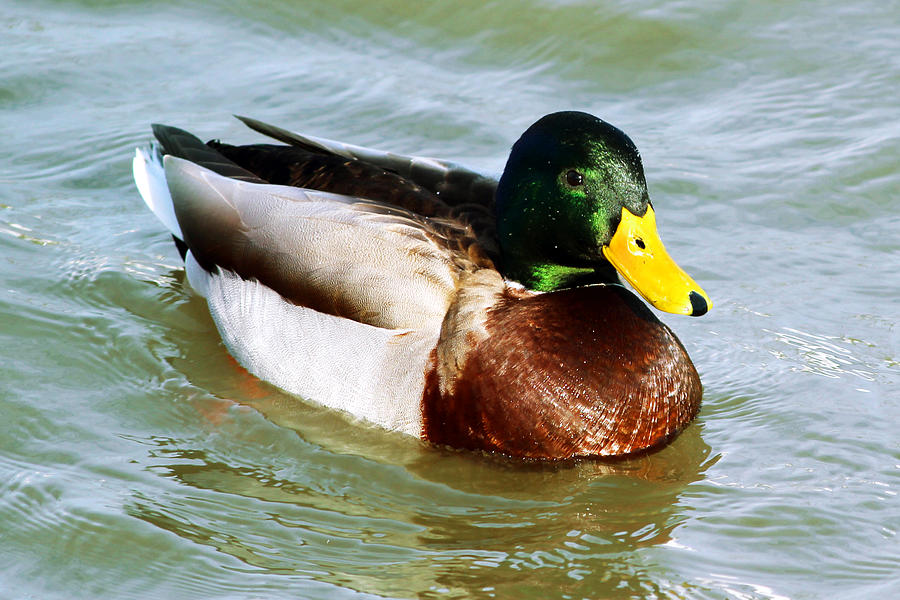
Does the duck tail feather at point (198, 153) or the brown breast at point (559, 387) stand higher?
the duck tail feather at point (198, 153)

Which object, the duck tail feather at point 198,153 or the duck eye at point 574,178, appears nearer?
the duck eye at point 574,178

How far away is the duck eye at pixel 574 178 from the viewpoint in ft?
17.4

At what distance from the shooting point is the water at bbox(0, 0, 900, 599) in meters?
4.76

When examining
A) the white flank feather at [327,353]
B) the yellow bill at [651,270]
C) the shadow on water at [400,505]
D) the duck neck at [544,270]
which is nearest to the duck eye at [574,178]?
the yellow bill at [651,270]

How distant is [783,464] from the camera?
5379 millimetres

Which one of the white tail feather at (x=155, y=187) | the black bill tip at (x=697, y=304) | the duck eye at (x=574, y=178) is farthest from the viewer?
the white tail feather at (x=155, y=187)

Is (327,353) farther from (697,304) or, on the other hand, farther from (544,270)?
(697,304)

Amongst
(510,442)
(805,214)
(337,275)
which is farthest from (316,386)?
(805,214)

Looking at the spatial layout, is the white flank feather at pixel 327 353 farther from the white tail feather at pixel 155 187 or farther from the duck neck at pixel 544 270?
the white tail feather at pixel 155 187

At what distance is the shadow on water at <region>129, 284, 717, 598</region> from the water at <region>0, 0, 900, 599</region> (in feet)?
0.05

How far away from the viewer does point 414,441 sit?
18.4 ft

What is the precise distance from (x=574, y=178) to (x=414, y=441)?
4.34 ft

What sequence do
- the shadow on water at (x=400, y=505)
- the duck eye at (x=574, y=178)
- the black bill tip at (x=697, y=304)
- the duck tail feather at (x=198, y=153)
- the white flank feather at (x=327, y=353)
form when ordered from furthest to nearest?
the duck tail feather at (x=198, y=153)
the white flank feather at (x=327, y=353)
the duck eye at (x=574, y=178)
the black bill tip at (x=697, y=304)
the shadow on water at (x=400, y=505)

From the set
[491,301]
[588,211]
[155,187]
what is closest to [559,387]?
[491,301]
